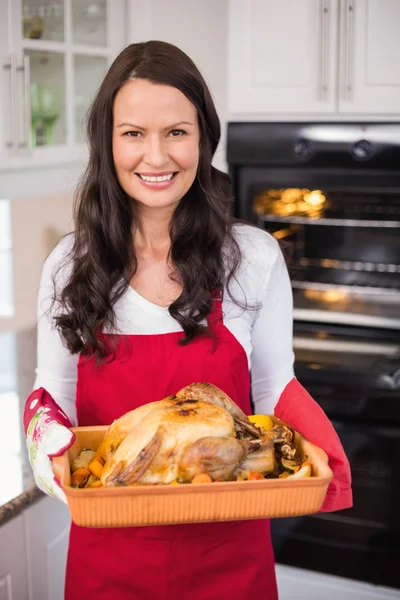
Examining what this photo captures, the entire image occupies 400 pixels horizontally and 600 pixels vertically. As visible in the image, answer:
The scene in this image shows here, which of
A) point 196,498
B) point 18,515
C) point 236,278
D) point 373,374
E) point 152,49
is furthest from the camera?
point 373,374

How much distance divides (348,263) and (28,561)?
1154mm

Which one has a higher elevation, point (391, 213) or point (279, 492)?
point (391, 213)

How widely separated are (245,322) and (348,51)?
3.31 feet

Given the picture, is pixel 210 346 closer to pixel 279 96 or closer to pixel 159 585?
pixel 159 585

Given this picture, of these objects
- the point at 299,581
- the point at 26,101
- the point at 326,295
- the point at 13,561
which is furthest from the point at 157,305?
the point at 299,581

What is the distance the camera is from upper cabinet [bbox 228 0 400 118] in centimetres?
212

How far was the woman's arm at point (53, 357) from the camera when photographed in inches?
57.0

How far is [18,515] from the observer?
1.62 m

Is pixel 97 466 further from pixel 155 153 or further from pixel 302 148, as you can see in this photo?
pixel 302 148

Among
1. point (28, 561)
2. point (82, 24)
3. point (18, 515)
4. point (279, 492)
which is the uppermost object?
point (82, 24)

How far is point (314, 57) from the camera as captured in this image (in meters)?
2.19

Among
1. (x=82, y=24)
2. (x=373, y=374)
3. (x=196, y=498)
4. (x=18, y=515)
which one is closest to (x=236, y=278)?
(x=196, y=498)

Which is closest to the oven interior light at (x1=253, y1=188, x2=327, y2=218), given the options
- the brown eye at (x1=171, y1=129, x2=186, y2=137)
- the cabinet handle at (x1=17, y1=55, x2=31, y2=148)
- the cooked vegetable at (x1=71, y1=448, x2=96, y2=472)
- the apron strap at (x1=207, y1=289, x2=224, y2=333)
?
the cabinet handle at (x1=17, y1=55, x2=31, y2=148)

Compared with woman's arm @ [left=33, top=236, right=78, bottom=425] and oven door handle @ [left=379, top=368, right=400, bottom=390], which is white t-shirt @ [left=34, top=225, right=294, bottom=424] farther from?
oven door handle @ [left=379, top=368, right=400, bottom=390]
